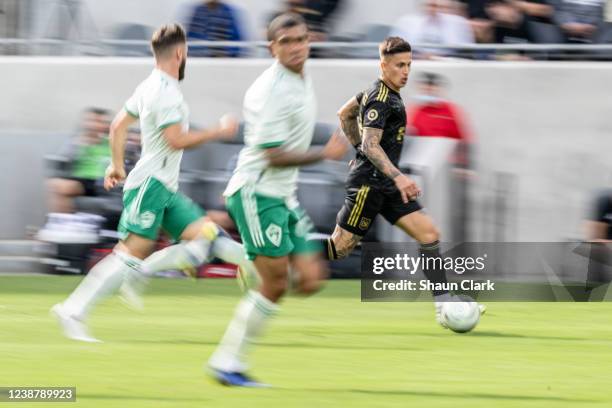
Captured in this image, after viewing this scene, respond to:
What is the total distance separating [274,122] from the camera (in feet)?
26.2

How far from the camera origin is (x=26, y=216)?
17609mm

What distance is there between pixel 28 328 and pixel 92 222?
4852 millimetres

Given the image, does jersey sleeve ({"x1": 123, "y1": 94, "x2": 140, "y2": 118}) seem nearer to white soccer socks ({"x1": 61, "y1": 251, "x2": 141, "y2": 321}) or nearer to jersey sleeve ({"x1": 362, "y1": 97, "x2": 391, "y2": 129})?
→ white soccer socks ({"x1": 61, "y1": 251, "x2": 141, "y2": 321})

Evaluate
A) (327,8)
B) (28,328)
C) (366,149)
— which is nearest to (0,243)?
(327,8)

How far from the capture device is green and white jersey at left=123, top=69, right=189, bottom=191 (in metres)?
9.73

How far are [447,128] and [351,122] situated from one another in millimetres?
4573

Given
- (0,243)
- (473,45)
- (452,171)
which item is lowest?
(0,243)

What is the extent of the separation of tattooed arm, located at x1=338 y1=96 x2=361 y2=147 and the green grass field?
141 centimetres

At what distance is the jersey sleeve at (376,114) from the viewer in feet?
35.5

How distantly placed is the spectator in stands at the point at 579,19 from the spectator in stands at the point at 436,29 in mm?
1052

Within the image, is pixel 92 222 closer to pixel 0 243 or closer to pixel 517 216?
pixel 0 243

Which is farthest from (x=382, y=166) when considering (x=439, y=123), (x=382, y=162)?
(x=439, y=123)

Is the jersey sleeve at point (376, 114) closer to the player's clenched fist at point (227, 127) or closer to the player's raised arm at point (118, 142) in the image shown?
the player's raised arm at point (118, 142)

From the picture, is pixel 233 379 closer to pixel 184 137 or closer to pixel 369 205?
pixel 184 137
